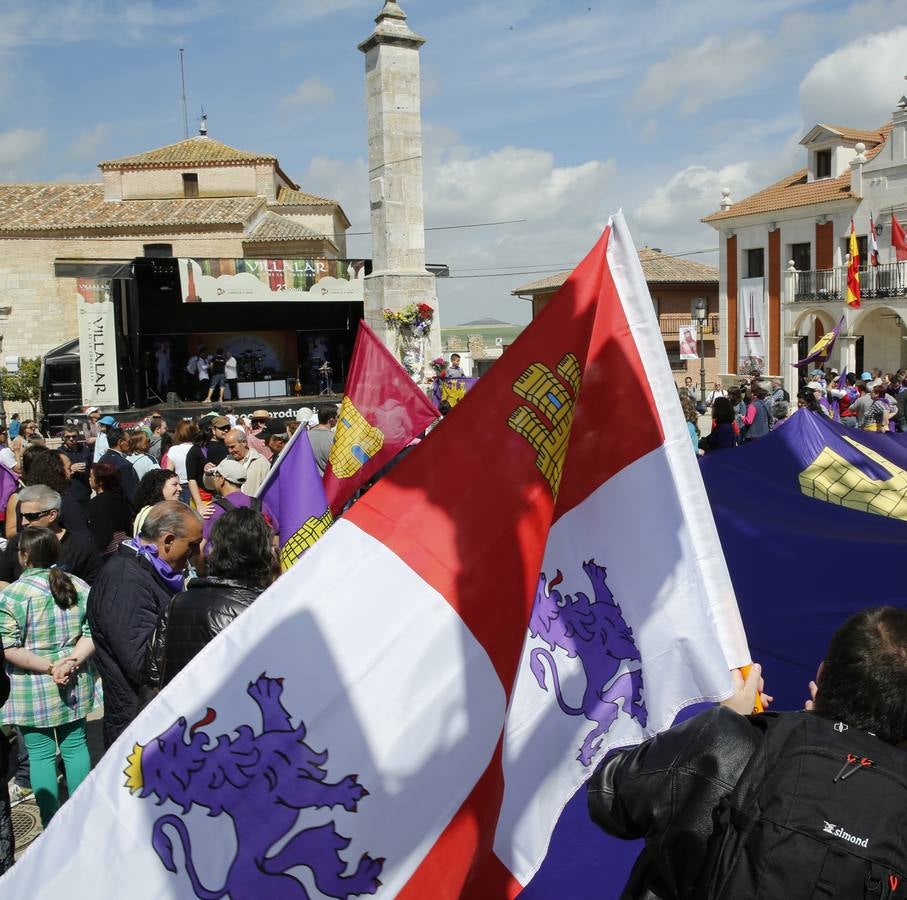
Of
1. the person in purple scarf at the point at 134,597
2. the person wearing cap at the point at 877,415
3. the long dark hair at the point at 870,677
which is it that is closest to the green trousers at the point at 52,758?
the person in purple scarf at the point at 134,597

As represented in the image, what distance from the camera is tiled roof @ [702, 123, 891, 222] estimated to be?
31938 millimetres

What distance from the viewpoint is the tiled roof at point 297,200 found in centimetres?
4066

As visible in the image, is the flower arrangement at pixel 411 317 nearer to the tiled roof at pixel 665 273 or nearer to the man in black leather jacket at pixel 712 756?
the man in black leather jacket at pixel 712 756

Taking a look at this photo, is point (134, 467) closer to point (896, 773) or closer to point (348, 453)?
point (348, 453)

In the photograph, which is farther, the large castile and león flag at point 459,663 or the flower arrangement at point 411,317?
the flower arrangement at point 411,317

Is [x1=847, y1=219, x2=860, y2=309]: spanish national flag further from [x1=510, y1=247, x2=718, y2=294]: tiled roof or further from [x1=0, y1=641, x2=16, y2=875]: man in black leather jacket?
[x1=0, y1=641, x2=16, y2=875]: man in black leather jacket

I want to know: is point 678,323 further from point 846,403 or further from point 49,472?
point 49,472

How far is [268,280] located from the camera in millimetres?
22906

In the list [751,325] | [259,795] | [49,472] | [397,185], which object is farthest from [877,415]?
[751,325]

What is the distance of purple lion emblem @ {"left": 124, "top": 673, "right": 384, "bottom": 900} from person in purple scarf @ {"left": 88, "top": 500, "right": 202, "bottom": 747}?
1815mm

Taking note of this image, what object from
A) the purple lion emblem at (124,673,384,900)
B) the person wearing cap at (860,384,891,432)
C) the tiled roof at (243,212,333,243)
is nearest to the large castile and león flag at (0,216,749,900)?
the purple lion emblem at (124,673,384,900)

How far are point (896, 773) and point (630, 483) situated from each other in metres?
1.04

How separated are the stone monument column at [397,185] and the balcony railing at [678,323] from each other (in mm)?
26916

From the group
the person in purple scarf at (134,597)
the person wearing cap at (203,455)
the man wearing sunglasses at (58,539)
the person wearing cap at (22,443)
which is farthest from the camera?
the person wearing cap at (22,443)
